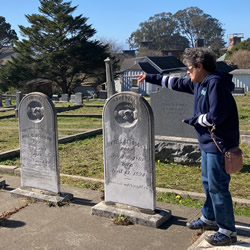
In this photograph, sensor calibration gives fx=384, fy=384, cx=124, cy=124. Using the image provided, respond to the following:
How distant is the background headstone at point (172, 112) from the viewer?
814 centimetres

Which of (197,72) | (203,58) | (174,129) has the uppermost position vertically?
(203,58)

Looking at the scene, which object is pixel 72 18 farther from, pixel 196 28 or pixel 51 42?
pixel 196 28

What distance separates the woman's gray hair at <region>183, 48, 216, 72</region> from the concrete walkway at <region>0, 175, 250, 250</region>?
69.1 inches

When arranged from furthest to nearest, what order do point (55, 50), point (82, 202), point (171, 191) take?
point (55, 50)
point (171, 191)
point (82, 202)

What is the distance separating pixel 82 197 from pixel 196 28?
9723 cm

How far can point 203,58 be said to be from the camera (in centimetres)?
376

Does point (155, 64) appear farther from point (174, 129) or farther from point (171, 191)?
point (171, 191)

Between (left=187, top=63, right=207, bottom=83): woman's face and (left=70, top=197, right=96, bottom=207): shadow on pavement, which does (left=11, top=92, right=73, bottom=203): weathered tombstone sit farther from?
(left=187, top=63, right=207, bottom=83): woman's face

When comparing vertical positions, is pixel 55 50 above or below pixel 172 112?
above

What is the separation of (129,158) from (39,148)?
152 cm

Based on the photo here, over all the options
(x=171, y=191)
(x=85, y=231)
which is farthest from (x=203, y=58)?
(x=171, y=191)

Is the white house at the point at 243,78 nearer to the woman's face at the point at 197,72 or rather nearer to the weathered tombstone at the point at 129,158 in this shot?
the weathered tombstone at the point at 129,158

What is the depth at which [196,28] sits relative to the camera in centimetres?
9750

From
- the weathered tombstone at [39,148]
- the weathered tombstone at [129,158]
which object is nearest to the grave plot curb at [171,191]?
the weathered tombstone at [129,158]
